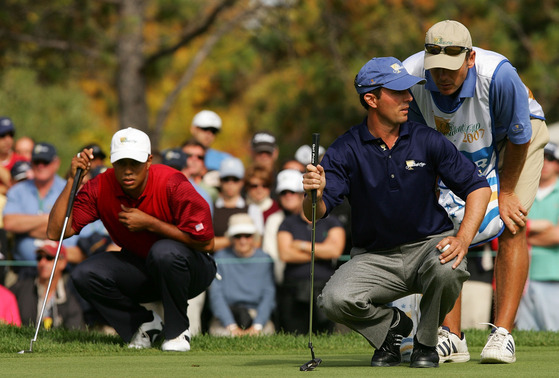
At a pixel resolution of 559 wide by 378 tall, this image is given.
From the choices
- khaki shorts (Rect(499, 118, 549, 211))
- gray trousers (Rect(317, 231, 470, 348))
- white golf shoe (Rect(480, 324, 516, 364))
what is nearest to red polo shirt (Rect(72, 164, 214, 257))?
gray trousers (Rect(317, 231, 470, 348))

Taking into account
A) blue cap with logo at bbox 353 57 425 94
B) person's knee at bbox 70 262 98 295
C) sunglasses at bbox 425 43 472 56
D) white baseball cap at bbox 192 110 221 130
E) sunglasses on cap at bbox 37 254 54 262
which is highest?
sunglasses at bbox 425 43 472 56

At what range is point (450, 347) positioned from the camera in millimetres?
6637

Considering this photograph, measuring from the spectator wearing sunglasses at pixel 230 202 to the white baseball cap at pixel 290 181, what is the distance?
40cm

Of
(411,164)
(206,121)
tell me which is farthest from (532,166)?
(206,121)

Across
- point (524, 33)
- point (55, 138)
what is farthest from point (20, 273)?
point (55, 138)

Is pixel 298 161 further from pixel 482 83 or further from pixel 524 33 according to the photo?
pixel 524 33

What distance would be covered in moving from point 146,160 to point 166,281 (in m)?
0.93

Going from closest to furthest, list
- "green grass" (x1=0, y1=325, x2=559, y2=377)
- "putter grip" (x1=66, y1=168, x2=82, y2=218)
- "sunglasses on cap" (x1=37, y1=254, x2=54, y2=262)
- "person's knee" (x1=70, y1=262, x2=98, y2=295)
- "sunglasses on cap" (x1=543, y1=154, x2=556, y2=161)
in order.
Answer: "green grass" (x1=0, y1=325, x2=559, y2=377)
"putter grip" (x1=66, y1=168, x2=82, y2=218)
"person's knee" (x1=70, y1=262, x2=98, y2=295)
"sunglasses on cap" (x1=37, y1=254, x2=54, y2=262)
"sunglasses on cap" (x1=543, y1=154, x2=556, y2=161)

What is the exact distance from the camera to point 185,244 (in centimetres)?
787

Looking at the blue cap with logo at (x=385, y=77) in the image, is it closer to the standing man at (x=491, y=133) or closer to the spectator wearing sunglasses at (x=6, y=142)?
the standing man at (x=491, y=133)

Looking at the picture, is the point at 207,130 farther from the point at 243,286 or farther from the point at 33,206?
the point at 243,286

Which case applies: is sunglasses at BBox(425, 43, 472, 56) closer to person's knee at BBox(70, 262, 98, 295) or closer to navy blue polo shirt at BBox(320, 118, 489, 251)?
navy blue polo shirt at BBox(320, 118, 489, 251)

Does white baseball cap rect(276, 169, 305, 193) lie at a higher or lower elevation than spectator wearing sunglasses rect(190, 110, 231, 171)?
lower

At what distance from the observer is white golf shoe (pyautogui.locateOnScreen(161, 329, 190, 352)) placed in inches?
296
